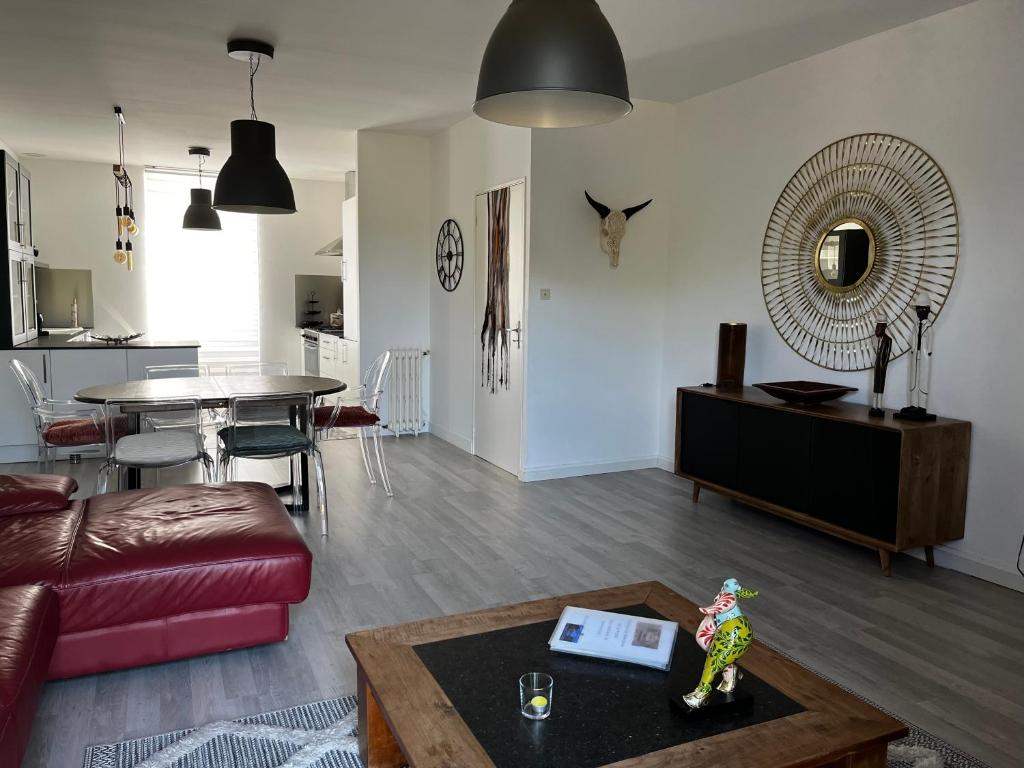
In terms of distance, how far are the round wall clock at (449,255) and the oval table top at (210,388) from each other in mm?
1913

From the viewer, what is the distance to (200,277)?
8883 mm

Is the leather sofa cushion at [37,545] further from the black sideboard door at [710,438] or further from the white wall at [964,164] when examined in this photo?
the white wall at [964,164]

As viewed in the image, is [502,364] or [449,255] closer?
[502,364]

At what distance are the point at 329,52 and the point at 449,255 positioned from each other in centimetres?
242

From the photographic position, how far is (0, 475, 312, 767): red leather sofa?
2371 mm

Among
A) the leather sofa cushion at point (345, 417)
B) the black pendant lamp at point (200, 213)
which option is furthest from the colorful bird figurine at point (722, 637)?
the black pendant lamp at point (200, 213)

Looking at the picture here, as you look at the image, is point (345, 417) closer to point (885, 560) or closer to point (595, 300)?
point (595, 300)

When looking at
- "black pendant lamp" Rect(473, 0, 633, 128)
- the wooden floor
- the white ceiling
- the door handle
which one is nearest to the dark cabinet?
the white ceiling

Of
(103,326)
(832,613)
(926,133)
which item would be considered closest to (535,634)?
(832,613)

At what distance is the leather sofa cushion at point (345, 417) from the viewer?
4785 mm

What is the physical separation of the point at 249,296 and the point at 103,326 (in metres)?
1.59

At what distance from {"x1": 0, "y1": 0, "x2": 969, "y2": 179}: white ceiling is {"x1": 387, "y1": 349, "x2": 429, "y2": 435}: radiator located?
1939 mm

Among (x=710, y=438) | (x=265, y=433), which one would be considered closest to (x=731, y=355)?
(x=710, y=438)

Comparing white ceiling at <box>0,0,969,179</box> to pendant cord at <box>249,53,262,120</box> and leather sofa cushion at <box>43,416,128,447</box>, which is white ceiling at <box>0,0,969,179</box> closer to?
pendant cord at <box>249,53,262,120</box>
